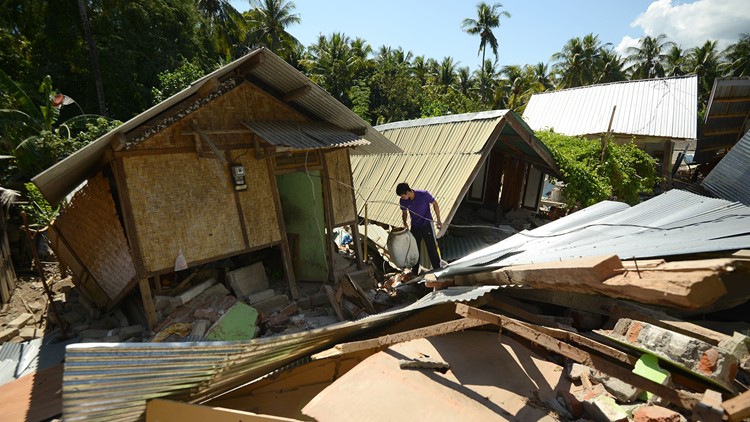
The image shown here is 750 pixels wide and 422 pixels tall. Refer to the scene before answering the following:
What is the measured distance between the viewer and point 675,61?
1521 inches

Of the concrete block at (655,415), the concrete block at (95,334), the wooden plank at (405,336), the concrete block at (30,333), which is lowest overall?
the concrete block at (30,333)

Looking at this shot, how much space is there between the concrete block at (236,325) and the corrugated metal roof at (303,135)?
2869 mm

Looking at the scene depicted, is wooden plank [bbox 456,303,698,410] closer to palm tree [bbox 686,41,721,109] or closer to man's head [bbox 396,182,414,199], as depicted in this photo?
man's head [bbox 396,182,414,199]

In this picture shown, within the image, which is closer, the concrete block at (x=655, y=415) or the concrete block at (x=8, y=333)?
the concrete block at (x=655, y=415)

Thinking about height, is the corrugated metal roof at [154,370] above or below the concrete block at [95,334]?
above

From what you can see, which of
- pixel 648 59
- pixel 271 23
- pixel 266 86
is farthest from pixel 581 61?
pixel 266 86

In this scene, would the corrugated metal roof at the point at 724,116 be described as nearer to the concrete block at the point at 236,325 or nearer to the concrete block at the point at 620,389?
the concrete block at the point at 620,389

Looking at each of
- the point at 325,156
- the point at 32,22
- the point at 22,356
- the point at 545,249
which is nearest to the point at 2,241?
the point at 22,356

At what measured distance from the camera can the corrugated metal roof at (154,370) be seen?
2016mm

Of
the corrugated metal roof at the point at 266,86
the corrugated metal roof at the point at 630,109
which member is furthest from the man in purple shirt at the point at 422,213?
the corrugated metal roof at the point at 630,109

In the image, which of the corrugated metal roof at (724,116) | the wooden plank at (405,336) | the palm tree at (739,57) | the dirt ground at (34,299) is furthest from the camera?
the palm tree at (739,57)

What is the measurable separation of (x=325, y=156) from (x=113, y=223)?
4.04 metres

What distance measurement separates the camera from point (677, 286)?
2.09 m

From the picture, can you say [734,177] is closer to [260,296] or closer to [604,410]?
[604,410]
